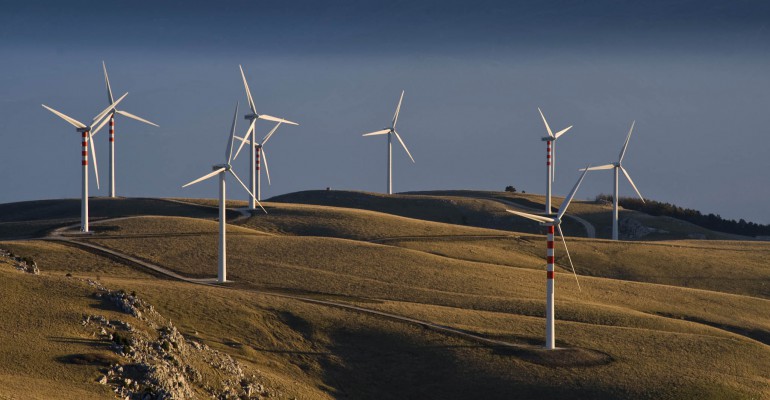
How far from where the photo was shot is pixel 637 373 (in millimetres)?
83500

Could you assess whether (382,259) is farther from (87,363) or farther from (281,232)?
(87,363)

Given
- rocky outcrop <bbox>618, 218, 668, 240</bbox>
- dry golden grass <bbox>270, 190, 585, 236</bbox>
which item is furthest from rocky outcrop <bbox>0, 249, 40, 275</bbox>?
rocky outcrop <bbox>618, 218, 668, 240</bbox>

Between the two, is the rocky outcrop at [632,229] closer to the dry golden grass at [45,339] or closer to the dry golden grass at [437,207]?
the dry golden grass at [437,207]

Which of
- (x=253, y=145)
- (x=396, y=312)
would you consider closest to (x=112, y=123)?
(x=253, y=145)

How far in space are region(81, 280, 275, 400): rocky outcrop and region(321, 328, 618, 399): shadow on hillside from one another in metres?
8.10

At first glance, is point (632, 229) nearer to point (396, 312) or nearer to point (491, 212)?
point (491, 212)

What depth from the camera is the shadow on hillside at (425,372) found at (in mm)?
79938

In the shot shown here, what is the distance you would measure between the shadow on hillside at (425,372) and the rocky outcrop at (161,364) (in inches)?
319

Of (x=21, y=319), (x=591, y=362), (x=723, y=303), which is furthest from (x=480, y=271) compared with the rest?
(x=21, y=319)

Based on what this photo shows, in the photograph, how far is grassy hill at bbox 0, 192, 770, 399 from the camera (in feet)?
255

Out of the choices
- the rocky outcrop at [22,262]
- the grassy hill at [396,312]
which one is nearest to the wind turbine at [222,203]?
the grassy hill at [396,312]

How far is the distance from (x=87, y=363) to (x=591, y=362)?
36852 mm

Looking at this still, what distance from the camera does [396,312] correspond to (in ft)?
306

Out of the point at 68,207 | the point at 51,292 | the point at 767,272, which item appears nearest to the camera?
the point at 51,292
